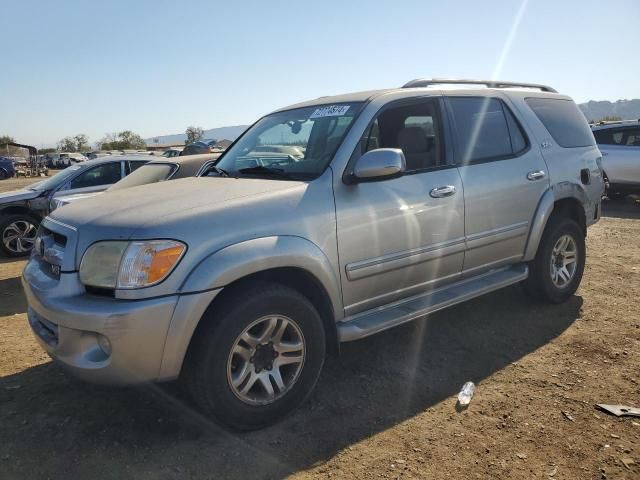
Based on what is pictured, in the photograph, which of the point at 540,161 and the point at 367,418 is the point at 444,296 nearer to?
the point at 367,418

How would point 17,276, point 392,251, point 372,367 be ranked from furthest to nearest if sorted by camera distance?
point 17,276, point 372,367, point 392,251

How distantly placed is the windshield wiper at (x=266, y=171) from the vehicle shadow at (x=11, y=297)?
3309 millimetres

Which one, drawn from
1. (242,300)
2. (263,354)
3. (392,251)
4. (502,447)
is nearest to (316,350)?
(263,354)

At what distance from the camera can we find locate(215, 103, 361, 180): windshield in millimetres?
3355

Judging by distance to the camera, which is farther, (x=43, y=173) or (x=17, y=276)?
(x=43, y=173)

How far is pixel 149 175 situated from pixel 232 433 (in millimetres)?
4877

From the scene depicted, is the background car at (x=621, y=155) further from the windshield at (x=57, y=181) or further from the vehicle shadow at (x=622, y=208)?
the windshield at (x=57, y=181)

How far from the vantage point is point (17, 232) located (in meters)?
8.14

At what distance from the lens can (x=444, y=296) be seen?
375 cm

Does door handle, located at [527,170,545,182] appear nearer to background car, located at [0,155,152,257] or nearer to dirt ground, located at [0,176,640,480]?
dirt ground, located at [0,176,640,480]

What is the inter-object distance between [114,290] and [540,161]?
3.65 meters

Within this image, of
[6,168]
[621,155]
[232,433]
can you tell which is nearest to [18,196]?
[232,433]

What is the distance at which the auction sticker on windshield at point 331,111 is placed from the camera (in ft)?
11.7

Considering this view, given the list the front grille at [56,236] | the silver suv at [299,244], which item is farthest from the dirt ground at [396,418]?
the front grille at [56,236]
